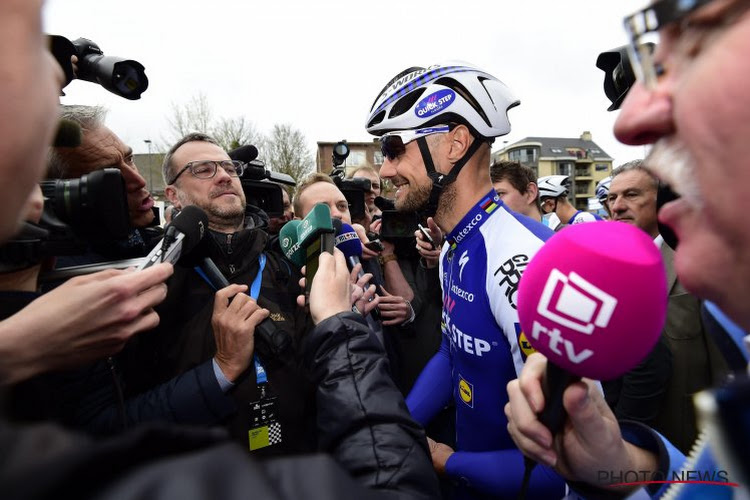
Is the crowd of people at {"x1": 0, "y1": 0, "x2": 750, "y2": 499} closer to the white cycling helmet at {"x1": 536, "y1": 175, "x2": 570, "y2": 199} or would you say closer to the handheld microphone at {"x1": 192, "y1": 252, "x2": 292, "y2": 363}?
the handheld microphone at {"x1": 192, "y1": 252, "x2": 292, "y2": 363}

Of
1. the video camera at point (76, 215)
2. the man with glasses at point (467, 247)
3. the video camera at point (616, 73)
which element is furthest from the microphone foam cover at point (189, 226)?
the video camera at point (616, 73)

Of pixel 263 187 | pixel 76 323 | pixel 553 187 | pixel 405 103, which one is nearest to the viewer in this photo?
pixel 76 323

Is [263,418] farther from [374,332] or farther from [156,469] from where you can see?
[156,469]

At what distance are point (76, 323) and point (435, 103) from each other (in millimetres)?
2278

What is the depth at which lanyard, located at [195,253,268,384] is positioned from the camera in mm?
2275

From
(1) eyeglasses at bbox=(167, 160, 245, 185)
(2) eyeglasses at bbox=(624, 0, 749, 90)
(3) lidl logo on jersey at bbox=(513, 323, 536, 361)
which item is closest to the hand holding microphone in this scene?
(2) eyeglasses at bbox=(624, 0, 749, 90)

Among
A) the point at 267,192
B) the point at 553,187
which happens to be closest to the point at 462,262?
the point at 267,192

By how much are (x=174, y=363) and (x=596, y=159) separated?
88.2 meters

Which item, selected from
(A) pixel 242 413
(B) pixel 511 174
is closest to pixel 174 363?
(A) pixel 242 413

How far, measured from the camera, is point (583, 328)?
101 centimetres

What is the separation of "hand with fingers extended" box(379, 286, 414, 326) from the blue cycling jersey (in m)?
0.95

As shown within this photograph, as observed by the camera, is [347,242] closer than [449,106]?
No

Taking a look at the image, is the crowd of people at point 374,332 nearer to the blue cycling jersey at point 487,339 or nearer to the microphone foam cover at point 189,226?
the blue cycling jersey at point 487,339

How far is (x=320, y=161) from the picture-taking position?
49.8 metres
